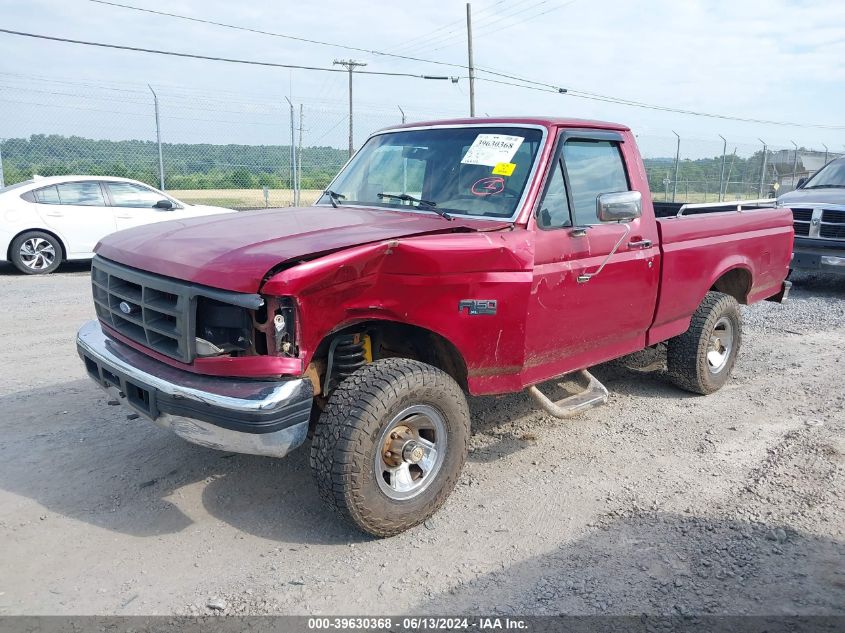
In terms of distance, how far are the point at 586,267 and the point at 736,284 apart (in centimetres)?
254

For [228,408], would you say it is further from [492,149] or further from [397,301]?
[492,149]

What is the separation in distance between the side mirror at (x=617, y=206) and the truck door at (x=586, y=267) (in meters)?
0.11

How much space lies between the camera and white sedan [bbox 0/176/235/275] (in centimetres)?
1076

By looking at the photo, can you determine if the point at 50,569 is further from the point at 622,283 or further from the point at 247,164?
the point at 247,164

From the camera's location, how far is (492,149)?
4.24 m

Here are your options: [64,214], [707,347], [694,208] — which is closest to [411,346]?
[707,347]

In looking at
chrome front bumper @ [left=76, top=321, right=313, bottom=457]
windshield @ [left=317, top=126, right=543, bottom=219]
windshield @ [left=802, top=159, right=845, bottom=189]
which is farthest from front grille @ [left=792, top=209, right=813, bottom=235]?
chrome front bumper @ [left=76, top=321, right=313, bottom=457]

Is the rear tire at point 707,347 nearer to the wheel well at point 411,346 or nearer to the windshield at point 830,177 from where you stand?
the wheel well at point 411,346

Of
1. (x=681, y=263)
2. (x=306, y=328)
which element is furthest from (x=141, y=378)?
(x=681, y=263)

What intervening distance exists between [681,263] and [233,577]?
3.70 metres

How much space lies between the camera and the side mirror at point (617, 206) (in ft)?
12.8

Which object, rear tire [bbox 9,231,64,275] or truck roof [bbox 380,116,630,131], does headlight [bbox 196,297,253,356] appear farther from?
rear tire [bbox 9,231,64,275]

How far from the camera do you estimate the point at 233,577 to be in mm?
3148

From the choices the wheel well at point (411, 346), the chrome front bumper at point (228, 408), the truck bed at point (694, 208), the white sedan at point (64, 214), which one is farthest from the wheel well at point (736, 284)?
the white sedan at point (64, 214)
